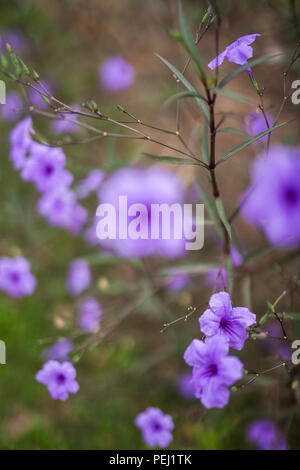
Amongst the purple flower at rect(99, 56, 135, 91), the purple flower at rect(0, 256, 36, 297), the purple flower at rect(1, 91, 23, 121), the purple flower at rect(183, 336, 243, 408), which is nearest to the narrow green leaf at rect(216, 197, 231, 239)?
the purple flower at rect(183, 336, 243, 408)

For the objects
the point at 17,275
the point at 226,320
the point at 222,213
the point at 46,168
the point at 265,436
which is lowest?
the point at 265,436

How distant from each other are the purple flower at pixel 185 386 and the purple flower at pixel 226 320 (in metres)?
1.27

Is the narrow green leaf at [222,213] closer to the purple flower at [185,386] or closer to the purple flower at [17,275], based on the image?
the purple flower at [17,275]

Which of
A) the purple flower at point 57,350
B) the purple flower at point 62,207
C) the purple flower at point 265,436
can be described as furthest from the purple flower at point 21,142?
the purple flower at point 265,436

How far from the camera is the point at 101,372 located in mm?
2318

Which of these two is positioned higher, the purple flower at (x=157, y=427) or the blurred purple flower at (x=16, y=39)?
the blurred purple flower at (x=16, y=39)

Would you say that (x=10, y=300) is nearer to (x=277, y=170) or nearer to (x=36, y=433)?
(x=36, y=433)

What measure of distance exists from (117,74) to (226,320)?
2.55m

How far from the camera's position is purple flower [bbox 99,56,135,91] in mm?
3021

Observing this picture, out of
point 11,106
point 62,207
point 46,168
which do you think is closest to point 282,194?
point 46,168

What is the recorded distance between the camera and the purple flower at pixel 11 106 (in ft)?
8.75

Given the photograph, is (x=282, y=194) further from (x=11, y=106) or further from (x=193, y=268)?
(x=11, y=106)

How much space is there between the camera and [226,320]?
1.00 metres

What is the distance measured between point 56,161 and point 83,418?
5.01 feet
